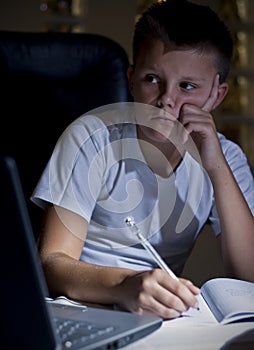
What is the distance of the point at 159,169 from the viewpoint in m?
1.46

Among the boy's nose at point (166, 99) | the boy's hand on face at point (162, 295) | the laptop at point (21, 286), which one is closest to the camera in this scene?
the laptop at point (21, 286)

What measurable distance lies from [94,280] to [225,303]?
0.19 meters

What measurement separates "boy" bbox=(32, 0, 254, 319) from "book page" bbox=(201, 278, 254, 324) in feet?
0.63

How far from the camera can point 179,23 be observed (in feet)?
4.64

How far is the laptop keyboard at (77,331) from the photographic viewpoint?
0.80m

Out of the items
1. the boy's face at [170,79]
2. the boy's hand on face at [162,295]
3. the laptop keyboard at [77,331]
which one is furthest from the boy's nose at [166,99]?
the laptop keyboard at [77,331]

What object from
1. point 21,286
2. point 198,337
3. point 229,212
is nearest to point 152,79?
point 229,212

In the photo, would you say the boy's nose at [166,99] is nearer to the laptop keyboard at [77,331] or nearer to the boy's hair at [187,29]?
the boy's hair at [187,29]

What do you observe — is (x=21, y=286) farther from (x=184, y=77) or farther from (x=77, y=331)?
(x=184, y=77)

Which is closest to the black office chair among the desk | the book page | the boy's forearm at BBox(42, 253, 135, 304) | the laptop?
the boy's forearm at BBox(42, 253, 135, 304)

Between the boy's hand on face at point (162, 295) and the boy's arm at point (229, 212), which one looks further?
the boy's arm at point (229, 212)

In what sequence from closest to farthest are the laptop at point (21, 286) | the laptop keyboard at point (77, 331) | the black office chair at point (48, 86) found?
the laptop at point (21, 286), the laptop keyboard at point (77, 331), the black office chair at point (48, 86)

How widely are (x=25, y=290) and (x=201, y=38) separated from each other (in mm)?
824

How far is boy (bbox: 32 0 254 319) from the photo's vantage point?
1.35 m
